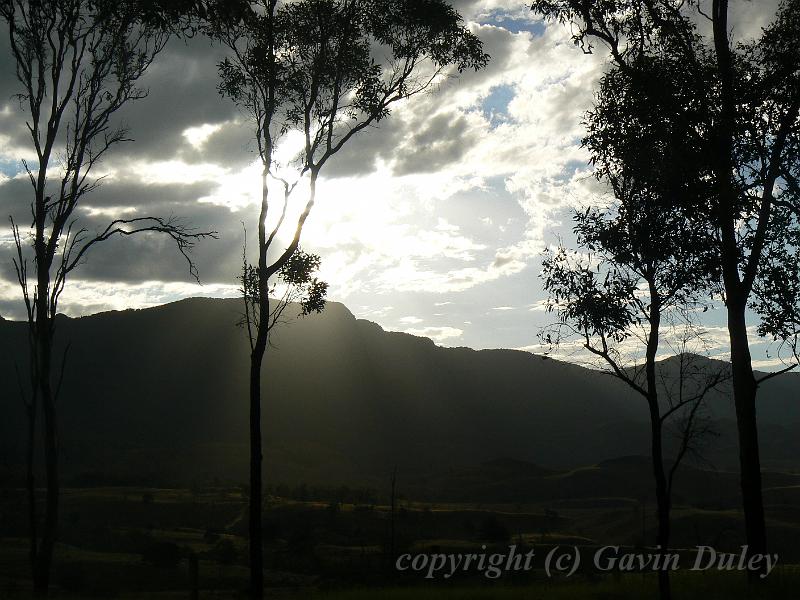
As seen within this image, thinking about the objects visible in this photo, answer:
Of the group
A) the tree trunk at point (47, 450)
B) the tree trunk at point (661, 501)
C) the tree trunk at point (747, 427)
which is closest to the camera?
the tree trunk at point (661, 501)

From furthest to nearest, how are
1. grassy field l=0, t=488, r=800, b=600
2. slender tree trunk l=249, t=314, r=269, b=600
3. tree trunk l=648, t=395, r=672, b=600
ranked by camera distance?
grassy field l=0, t=488, r=800, b=600 → slender tree trunk l=249, t=314, r=269, b=600 → tree trunk l=648, t=395, r=672, b=600

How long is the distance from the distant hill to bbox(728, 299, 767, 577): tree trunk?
9602 centimetres

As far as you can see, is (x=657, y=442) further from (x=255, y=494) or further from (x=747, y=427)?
(x=255, y=494)

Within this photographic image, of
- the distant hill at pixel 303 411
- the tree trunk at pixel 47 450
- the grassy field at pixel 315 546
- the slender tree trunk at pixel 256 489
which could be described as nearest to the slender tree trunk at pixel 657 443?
the grassy field at pixel 315 546

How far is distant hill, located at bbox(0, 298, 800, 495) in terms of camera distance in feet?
421

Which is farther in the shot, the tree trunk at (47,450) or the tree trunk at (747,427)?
the tree trunk at (47,450)

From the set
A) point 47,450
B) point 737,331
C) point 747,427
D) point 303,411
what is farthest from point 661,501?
point 303,411

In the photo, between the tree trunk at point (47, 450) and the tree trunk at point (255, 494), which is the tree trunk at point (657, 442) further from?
the tree trunk at point (47, 450)

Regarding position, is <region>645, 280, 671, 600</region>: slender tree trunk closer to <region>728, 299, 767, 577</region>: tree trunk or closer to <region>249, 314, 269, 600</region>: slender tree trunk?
<region>728, 299, 767, 577</region>: tree trunk

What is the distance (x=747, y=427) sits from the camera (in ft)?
54.8

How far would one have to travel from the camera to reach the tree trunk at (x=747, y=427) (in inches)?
641

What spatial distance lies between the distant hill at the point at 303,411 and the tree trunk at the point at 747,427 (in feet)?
315

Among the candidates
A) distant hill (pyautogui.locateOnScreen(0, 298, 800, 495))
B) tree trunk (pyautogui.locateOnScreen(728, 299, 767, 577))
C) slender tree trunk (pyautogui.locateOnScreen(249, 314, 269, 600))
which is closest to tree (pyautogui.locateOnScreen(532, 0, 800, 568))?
tree trunk (pyautogui.locateOnScreen(728, 299, 767, 577))

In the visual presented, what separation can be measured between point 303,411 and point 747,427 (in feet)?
473
